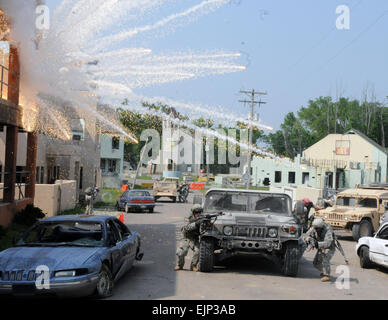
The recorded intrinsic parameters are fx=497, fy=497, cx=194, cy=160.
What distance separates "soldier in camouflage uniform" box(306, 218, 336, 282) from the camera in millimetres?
10031

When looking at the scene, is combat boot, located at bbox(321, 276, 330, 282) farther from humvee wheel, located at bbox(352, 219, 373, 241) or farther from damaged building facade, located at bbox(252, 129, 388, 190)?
damaged building facade, located at bbox(252, 129, 388, 190)

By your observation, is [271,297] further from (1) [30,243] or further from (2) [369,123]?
(2) [369,123]

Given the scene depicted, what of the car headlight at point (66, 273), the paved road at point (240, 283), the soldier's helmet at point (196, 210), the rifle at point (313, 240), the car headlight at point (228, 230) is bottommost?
the paved road at point (240, 283)

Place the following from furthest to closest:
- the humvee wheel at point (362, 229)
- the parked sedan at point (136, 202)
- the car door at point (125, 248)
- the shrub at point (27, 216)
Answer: the parked sedan at point (136, 202), the humvee wheel at point (362, 229), the shrub at point (27, 216), the car door at point (125, 248)

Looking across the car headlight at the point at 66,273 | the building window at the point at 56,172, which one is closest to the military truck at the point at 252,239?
the car headlight at the point at 66,273

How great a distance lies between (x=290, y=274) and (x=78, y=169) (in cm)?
2607

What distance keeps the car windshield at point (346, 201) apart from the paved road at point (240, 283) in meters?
6.20

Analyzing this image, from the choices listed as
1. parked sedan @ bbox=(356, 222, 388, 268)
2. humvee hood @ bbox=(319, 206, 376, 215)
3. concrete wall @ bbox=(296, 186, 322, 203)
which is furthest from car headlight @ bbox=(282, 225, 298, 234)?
concrete wall @ bbox=(296, 186, 322, 203)

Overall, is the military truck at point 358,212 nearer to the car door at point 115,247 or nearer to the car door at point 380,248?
the car door at point 380,248

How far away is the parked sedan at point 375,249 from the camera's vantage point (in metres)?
11.0

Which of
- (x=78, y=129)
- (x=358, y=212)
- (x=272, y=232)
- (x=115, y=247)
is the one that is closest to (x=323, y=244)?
(x=272, y=232)

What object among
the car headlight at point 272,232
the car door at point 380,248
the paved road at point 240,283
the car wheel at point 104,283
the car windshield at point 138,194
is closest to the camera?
the car wheel at point 104,283

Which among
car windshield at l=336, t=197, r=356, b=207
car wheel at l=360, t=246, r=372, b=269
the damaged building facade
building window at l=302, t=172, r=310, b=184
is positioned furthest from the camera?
building window at l=302, t=172, r=310, b=184
